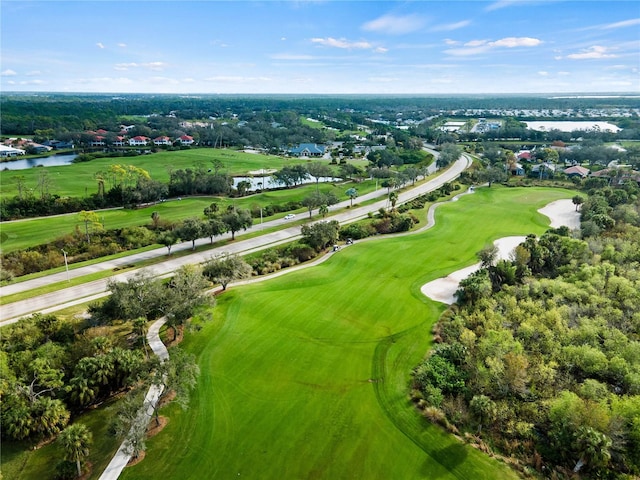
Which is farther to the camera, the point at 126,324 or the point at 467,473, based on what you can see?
the point at 126,324

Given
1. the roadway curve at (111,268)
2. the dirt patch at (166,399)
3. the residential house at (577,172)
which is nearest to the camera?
the dirt patch at (166,399)

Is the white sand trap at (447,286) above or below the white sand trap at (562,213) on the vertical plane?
below

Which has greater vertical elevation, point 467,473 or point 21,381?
point 21,381

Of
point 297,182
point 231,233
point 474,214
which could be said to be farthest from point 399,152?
point 231,233

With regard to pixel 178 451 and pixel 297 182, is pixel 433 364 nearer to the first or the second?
pixel 178 451

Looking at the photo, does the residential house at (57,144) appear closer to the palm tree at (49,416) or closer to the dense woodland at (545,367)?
the palm tree at (49,416)

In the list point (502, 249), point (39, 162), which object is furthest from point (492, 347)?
point (39, 162)

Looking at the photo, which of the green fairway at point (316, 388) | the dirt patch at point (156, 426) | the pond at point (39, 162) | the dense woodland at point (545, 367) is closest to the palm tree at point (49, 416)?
the dirt patch at point (156, 426)

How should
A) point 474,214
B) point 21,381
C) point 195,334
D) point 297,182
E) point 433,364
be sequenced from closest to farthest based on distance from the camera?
point 21,381 → point 433,364 → point 195,334 → point 474,214 → point 297,182
